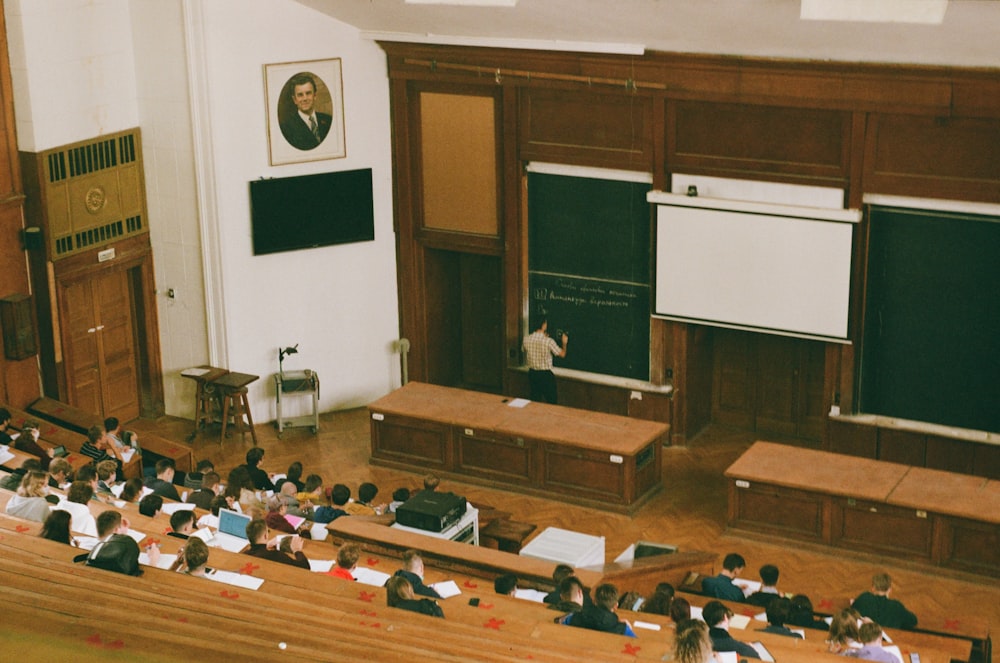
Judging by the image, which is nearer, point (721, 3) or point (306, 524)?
point (306, 524)

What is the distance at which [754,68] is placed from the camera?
37.4 feet

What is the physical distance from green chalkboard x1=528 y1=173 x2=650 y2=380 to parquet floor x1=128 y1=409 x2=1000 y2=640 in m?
1.33

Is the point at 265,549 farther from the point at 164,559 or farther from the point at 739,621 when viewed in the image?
the point at 739,621

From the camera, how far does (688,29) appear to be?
1105cm

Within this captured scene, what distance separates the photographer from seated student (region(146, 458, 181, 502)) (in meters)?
9.64

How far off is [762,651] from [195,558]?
328cm

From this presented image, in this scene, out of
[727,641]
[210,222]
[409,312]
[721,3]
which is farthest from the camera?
[409,312]

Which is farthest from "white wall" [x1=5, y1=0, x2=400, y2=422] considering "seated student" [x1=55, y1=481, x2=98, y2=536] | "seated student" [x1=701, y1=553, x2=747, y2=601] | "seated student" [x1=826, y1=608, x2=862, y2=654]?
"seated student" [x1=826, y1=608, x2=862, y2=654]

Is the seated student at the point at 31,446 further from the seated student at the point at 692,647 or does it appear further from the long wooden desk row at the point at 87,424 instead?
the seated student at the point at 692,647

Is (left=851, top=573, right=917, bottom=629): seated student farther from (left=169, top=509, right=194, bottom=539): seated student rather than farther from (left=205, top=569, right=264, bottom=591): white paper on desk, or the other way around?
(left=169, top=509, right=194, bottom=539): seated student

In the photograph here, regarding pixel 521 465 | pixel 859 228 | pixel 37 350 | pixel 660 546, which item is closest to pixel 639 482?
pixel 521 465

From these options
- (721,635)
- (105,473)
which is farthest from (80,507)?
(721,635)

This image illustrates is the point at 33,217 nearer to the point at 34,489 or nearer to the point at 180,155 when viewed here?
the point at 180,155

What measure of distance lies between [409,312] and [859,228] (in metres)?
5.35
